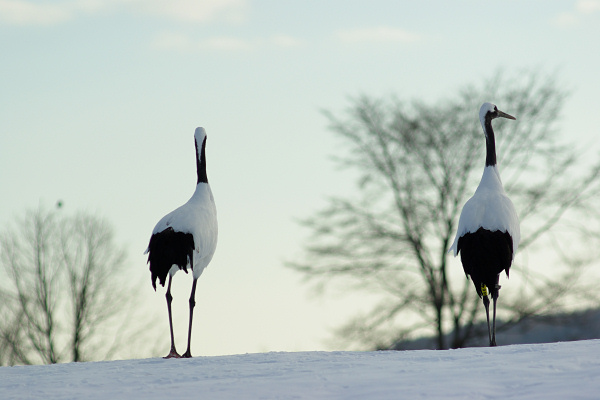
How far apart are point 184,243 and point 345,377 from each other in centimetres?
443

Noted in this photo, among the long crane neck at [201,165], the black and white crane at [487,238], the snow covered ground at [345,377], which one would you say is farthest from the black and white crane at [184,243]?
the black and white crane at [487,238]

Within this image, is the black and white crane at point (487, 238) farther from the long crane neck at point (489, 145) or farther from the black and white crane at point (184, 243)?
the black and white crane at point (184, 243)

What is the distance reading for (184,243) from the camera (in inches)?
429

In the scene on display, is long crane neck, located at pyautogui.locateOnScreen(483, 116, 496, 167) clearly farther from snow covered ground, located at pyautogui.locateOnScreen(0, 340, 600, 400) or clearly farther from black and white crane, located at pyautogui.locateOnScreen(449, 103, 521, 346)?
snow covered ground, located at pyautogui.locateOnScreen(0, 340, 600, 400)

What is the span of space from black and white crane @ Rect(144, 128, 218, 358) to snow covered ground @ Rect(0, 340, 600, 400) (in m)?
1.93

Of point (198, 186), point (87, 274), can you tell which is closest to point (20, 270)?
point (87, 274)

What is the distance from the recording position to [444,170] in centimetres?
1884

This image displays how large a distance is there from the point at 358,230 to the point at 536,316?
183 inches

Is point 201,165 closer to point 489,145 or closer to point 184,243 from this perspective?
point 184,243

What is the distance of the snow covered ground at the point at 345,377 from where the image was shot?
638cm

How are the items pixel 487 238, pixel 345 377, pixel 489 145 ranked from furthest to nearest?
pixel 489 145, pixel 487 238, pixel 345 377

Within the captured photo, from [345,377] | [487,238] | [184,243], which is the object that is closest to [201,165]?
[184,243]

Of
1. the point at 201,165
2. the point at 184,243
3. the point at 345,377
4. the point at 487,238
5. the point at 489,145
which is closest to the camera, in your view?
the point at 345,377

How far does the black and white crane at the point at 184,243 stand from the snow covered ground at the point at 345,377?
6.32 ft
